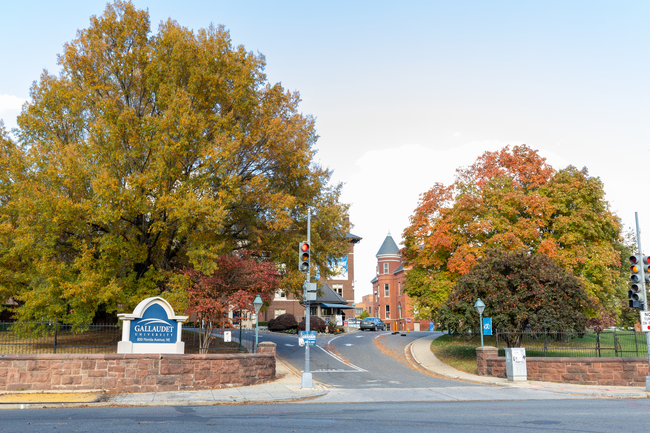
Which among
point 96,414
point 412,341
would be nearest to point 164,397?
point 96,414

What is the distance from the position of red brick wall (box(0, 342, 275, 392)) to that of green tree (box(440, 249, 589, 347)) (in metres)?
12.4

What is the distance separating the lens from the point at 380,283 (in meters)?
75.7

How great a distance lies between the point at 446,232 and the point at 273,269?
506 inches

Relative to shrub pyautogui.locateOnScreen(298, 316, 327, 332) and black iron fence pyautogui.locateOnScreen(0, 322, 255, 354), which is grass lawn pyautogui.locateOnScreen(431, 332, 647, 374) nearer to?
black iron fence pyautogui.locateOnScreen(0, 322, 255, 354)

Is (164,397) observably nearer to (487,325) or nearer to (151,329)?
(151,329)

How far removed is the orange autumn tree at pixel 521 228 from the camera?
29.1 meters

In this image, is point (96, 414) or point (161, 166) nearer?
point (96, 414)

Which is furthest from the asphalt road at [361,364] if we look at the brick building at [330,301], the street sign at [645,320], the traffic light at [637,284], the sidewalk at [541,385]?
the brick building at [330,301]

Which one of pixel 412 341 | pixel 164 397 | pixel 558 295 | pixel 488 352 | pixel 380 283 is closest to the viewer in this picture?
pixel 164 397

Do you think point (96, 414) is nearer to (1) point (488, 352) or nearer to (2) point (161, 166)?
(2) point (161, 166)

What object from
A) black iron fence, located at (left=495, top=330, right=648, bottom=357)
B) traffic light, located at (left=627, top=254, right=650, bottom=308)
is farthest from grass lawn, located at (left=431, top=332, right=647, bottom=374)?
traffic light, located at (left=627, top=254, right=650, bottom=308)

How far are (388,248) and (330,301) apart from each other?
20.9m

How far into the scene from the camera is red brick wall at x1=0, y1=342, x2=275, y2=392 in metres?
15.5

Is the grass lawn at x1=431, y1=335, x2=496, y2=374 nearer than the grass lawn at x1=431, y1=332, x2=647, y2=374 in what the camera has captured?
No
